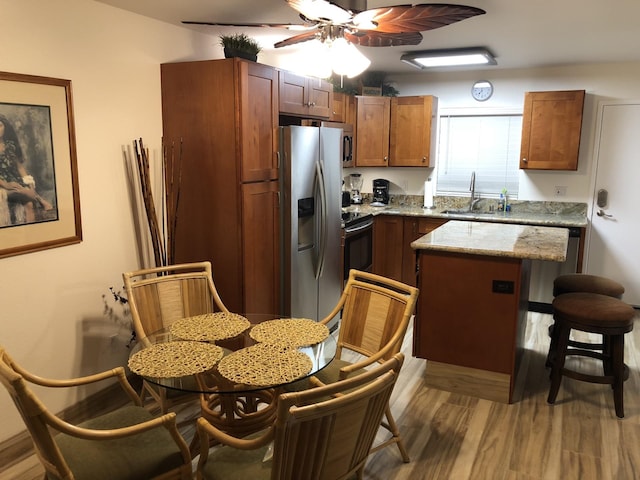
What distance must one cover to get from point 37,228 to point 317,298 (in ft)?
6.85

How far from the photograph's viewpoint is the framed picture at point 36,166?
94.2 inches

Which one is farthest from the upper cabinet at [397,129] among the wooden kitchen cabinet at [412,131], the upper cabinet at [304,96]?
the upper cabinet at [304,96]

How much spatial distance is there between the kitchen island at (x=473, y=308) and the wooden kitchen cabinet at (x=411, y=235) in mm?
1735

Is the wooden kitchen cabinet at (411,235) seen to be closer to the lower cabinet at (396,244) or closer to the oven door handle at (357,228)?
the lower cabinet at (396,244)

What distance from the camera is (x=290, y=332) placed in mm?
2305

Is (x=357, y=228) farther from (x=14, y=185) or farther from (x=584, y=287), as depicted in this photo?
(x=14, y=185)

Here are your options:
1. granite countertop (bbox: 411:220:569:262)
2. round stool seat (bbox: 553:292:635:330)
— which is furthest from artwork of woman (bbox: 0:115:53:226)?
round stool seat (bbox: 553:292:635:330)

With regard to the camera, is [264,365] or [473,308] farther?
[473,308]

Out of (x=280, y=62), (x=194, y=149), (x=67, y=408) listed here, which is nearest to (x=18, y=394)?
(x=67, y=408)

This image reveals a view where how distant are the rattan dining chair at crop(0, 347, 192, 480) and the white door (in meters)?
4.59

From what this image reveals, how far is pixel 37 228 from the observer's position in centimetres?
256

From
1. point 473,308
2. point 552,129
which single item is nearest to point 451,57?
point 552,129

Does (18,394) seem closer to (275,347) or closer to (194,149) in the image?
(275,347)

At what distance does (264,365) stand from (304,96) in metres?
2.40
